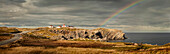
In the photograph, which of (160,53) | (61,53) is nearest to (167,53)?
(160,53)

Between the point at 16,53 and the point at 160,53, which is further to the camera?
the point at 160,53

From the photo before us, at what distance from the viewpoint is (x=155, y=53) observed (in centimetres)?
4234

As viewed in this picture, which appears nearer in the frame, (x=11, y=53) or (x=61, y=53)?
(x=11, y=53)

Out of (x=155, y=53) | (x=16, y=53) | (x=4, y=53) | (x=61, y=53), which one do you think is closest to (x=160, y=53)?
(x=155, y=53)

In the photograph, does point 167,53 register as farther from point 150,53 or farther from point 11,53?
point 11,53

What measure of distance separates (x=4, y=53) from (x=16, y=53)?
313cm

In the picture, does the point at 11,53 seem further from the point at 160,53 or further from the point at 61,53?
the point at 160,53

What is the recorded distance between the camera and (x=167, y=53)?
41.2m

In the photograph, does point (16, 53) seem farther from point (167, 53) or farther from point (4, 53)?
point (167, 53)

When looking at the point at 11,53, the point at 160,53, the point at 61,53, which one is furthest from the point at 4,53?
the point at 160,53

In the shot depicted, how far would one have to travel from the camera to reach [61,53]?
42812 mm

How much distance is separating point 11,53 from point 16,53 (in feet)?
4.38

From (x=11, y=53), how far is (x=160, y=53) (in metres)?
44.4

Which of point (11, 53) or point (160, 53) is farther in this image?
point (160, 53)
